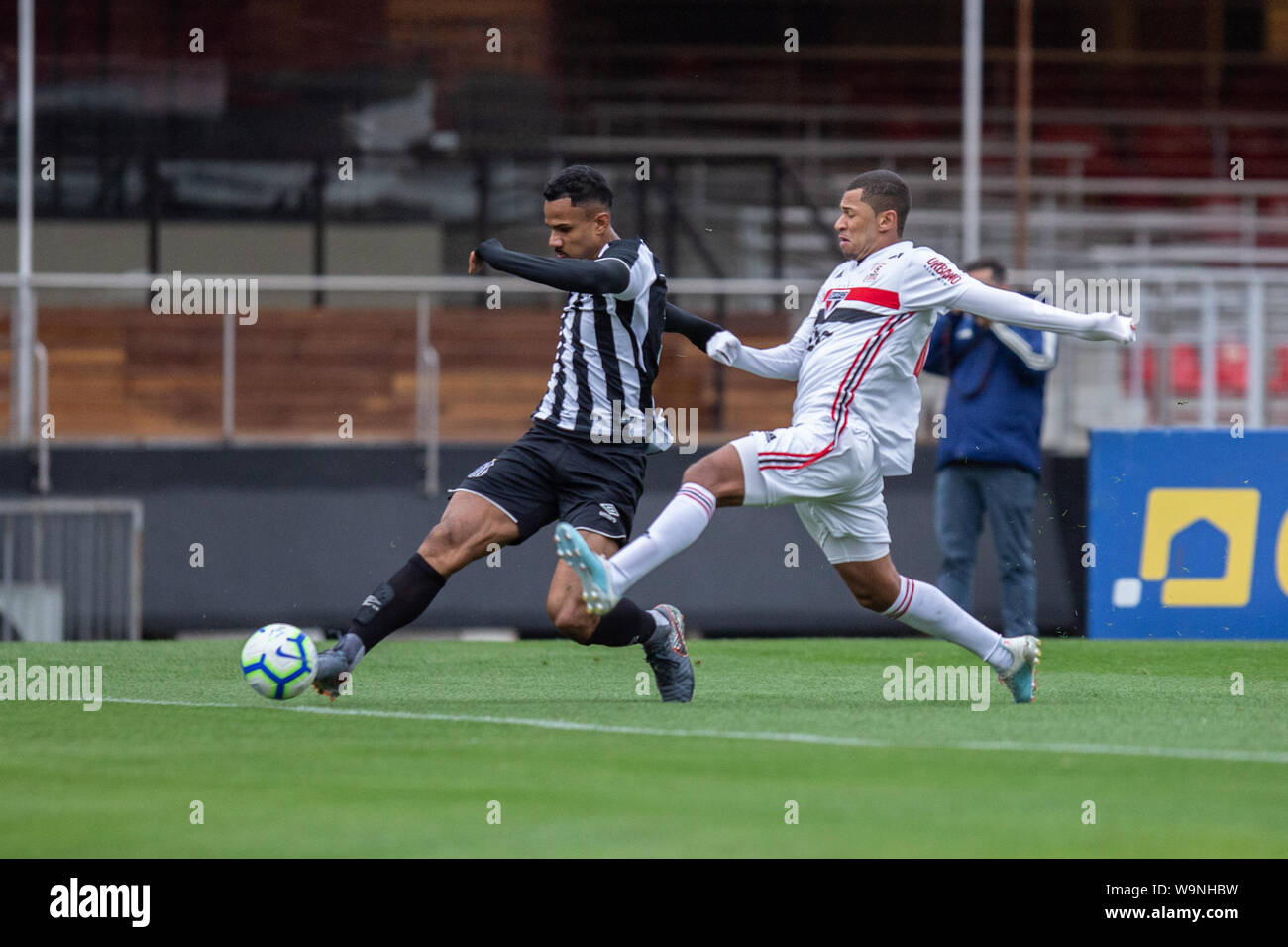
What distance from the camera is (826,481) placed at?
6922mm

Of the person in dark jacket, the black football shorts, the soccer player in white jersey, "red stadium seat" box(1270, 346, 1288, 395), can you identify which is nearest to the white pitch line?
the soccer player in white jersey

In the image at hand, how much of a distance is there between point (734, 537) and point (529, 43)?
28.1ft

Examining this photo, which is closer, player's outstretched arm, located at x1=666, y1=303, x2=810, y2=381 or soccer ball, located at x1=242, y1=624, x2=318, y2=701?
soccer ball, located at x1=242, y1=624, x2=318, y2=701

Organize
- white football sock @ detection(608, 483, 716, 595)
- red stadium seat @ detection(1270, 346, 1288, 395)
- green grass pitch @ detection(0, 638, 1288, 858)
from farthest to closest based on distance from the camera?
1. red stadium seat @ detection(1270, 346, 1288, 395)
2. white football sock @ detection(608, 483, 716, 595)
3. green grass pitch @ detection(0, 638, 1288, 858)

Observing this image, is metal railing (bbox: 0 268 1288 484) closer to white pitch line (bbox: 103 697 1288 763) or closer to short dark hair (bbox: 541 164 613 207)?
short dark hair (bbox: 541 164 613 207)

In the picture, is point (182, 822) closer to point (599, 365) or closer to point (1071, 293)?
point (599, 365)

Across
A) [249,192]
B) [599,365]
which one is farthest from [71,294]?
[599,365]

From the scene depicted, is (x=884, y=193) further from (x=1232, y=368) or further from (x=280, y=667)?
(x=1232, y=368)

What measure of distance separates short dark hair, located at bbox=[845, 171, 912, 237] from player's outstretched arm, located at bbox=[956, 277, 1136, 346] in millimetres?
390

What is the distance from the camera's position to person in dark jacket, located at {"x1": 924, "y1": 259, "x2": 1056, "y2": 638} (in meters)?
10.1

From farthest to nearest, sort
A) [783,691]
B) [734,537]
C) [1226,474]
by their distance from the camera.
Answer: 1. [734,537]
2. [1226,474]
3. [783,691]

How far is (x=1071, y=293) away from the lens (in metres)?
13.6

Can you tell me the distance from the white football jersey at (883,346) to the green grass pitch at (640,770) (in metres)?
0.99

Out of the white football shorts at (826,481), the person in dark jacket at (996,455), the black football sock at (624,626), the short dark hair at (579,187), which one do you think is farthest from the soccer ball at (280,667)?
the person in dark jacket at (996,455)
